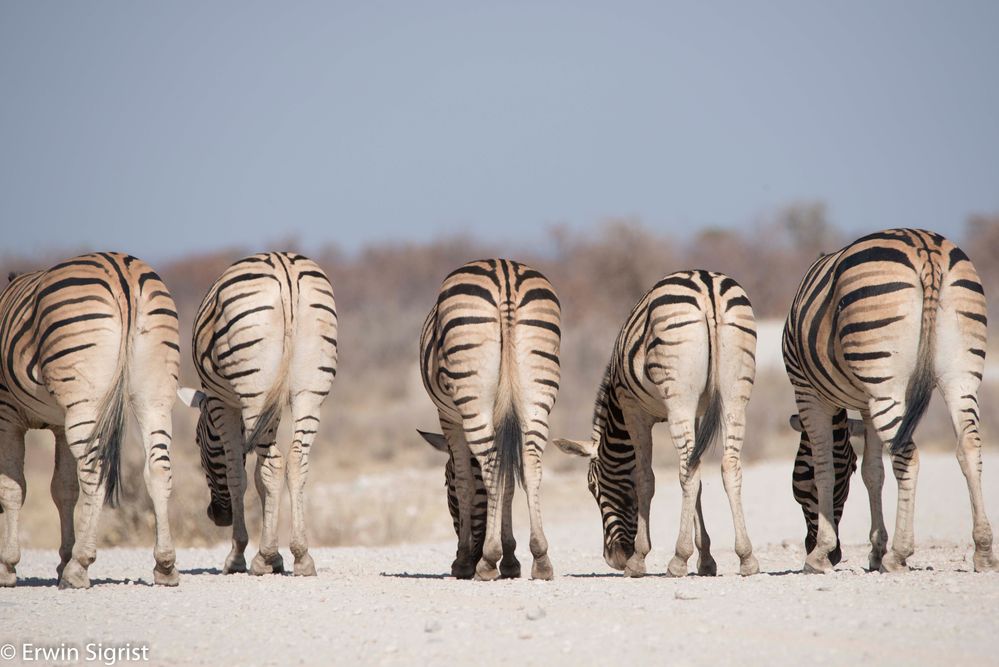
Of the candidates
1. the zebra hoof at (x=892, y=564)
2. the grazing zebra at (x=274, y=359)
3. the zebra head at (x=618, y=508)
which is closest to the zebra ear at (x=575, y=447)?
the zebra head at (x=618, y=508)

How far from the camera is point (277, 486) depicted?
9.59 meters

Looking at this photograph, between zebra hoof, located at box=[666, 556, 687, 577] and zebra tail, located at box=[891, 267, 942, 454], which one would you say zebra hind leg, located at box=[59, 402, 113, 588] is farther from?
zebra tail, located at box=[891, 267, 942, 454]

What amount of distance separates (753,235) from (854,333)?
150 ft

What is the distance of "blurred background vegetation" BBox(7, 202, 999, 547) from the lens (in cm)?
1630

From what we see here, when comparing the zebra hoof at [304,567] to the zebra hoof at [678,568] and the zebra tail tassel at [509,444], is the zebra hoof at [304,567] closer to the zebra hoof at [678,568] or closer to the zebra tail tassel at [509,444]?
the zebra tail tassel at [509,444]

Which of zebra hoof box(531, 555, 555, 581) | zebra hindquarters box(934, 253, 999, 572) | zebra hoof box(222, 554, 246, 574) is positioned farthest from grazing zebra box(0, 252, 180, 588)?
zebra hindquarters box(934, 253, 999, 572)

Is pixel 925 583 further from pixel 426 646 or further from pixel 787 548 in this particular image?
pixel 787 548

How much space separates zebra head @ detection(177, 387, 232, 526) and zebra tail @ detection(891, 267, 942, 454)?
5.71m

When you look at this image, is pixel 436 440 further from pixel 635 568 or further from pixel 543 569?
pixel 635 568

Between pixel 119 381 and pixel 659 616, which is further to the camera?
pixel 119 381

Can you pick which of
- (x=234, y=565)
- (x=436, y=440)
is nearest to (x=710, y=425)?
(x=436, y=440)

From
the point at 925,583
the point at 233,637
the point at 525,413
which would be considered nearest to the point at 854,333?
the point at 925,583

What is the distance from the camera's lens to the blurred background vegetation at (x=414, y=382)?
642 inches

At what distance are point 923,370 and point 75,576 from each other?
6.44m
